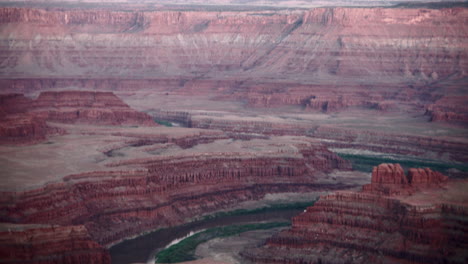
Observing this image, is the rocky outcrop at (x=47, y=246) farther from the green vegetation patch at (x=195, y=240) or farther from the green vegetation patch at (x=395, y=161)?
the green vegetation patch at (x=395, y=161)

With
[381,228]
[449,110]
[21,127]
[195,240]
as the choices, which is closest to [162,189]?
[195,240]

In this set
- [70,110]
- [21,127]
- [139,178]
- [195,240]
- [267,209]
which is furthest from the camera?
[70,110]

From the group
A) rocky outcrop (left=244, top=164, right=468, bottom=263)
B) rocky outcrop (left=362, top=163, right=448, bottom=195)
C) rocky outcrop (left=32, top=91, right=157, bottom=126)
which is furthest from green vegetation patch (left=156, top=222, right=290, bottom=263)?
rocky outcrop (left=32, top=91, right=157, bottom=126)

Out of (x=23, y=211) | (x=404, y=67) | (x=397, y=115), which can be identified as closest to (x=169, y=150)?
(x=23, y=211)

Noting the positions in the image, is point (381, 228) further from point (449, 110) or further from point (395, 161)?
point (449, 110)

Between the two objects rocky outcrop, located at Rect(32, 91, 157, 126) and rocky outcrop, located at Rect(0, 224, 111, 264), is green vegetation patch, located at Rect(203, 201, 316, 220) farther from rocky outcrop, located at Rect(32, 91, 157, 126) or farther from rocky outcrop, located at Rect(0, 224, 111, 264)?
rocky outcrop, located at Rect(32, 91, 157, 126)

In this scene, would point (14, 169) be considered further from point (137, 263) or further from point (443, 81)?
point (443, 81)
